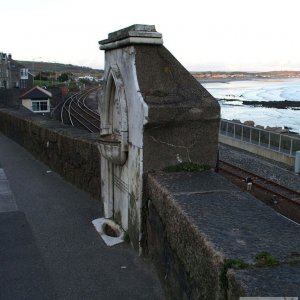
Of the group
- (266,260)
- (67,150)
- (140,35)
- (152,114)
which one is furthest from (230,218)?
(67,150)

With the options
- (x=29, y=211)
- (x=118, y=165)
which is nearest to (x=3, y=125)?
(x=29, y=211)

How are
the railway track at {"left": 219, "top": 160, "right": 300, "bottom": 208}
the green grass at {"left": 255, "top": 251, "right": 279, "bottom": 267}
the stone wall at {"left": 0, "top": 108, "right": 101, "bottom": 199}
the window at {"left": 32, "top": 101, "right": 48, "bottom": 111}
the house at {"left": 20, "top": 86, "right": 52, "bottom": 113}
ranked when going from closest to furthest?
the green grass at {"left": 255, "top": 251, "right": 279, "bottom": 267}
the stone wall at {"left": 0, "top": 108, "right": 101, "bottom": 199}
the railway track at {"left": 219, "top": 160, "right": 300, "bottom": 208}
the house at {"left": 20, "top": 86, "right": 52, "bottom": 113}
the window at {"left": 32, "top": 101, "right": 48, "bottom": 111}

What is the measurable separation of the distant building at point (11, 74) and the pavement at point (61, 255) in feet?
282

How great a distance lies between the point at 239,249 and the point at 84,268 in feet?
8.55

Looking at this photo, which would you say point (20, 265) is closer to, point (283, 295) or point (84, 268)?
point (84, 268)

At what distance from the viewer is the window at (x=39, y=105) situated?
39878 millimetres

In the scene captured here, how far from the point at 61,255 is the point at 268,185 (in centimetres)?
1218

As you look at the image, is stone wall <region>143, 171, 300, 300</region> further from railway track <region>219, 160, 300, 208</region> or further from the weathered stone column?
railway track <region>219, 160, 300, 208</region>

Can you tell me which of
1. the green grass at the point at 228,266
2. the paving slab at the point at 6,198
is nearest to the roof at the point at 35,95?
the paving slab at the point at 6,198

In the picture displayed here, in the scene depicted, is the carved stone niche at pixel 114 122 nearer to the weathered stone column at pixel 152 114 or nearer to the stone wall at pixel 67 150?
the weathered stone column at pixel 152 114

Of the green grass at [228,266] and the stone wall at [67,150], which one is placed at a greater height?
the green grass at [228,266]

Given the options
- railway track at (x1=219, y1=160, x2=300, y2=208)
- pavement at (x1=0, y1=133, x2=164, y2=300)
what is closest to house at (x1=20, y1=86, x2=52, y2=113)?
railway track at (x1=219, y1=160, x2=300, y2=208)

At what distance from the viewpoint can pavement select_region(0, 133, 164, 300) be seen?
4.54 metres

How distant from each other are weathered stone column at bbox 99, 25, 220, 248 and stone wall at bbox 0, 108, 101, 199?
90.9 inches
